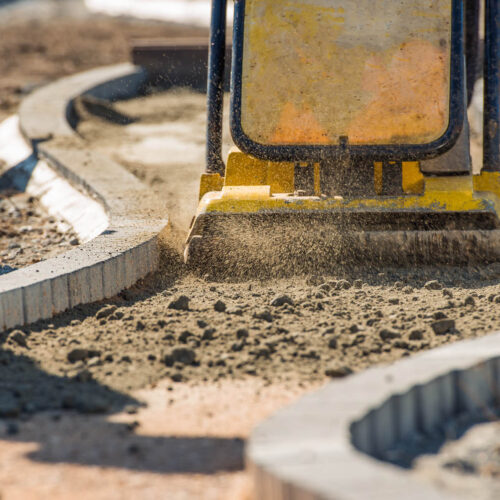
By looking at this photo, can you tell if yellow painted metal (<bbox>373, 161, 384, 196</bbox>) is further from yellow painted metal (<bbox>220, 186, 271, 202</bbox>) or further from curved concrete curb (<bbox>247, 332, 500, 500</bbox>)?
curved concrete curb (<bbox>247, 332, 500, 500</bbox>)

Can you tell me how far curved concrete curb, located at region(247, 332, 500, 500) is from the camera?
2.32m

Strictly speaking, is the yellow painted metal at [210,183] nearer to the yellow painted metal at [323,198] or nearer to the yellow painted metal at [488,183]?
the yellow painted metal at [323,198]

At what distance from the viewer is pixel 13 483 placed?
2.91 metres

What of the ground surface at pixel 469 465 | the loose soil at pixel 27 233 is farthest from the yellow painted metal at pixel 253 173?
the ground surface at pixel 469 465

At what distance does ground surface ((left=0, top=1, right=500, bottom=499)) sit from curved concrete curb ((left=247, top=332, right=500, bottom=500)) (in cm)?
32

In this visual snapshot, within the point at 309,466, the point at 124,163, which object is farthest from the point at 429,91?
the point at 124,163

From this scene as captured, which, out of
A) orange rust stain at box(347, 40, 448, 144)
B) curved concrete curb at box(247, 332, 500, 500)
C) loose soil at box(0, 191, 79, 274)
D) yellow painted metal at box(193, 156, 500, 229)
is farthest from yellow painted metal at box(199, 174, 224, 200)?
curved concrete curb at box(247, 332, 500, 500)

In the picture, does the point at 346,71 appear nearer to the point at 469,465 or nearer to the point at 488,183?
the point at 488,183

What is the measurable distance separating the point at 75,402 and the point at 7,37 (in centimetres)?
2528

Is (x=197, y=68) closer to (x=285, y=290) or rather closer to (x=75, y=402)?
(x=285, y=290)

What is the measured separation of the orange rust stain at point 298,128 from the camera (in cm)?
Answer: 569

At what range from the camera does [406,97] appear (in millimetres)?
5652

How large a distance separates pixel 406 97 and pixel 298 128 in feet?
2.26

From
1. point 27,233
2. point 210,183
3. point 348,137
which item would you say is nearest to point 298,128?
point 348,137
